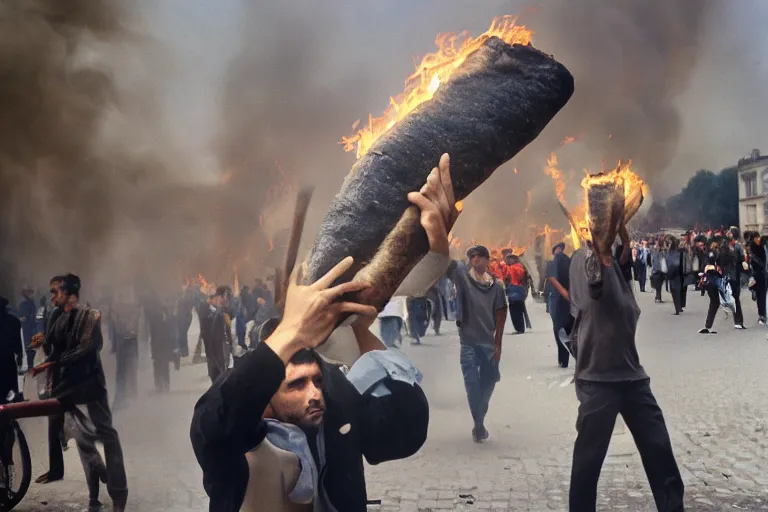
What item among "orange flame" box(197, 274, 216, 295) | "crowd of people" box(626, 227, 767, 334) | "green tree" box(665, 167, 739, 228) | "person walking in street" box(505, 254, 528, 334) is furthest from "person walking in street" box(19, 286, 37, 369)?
"green tree" box(665, 167, 739, 228)

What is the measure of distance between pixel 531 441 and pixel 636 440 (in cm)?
96

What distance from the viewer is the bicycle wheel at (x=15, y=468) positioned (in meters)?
4.21

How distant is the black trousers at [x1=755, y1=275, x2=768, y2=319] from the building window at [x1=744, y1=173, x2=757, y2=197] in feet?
2.63

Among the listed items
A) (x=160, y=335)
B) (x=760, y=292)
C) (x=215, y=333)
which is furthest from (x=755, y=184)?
(x=160, y=335)

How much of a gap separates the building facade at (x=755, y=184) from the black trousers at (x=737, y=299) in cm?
52

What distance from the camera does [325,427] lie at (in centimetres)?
193

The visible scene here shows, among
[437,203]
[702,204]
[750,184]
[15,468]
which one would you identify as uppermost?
[750,184]

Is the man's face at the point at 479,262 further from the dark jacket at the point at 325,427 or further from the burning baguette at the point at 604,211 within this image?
the dark jacket at the point at 325,427

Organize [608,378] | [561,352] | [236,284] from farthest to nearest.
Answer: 1. [561,352]
2. [236,284]
3. [608,378]

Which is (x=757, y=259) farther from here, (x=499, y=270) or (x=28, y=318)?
(x=28, y=318)

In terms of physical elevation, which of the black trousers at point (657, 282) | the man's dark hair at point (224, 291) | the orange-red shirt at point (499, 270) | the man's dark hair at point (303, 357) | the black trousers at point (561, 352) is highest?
the orange-red shirt at point (499, 270)

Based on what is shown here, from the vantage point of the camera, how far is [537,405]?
4.45m

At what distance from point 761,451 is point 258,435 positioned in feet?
10.8

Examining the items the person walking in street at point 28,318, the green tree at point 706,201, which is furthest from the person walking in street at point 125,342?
the green tree at point 706,201
